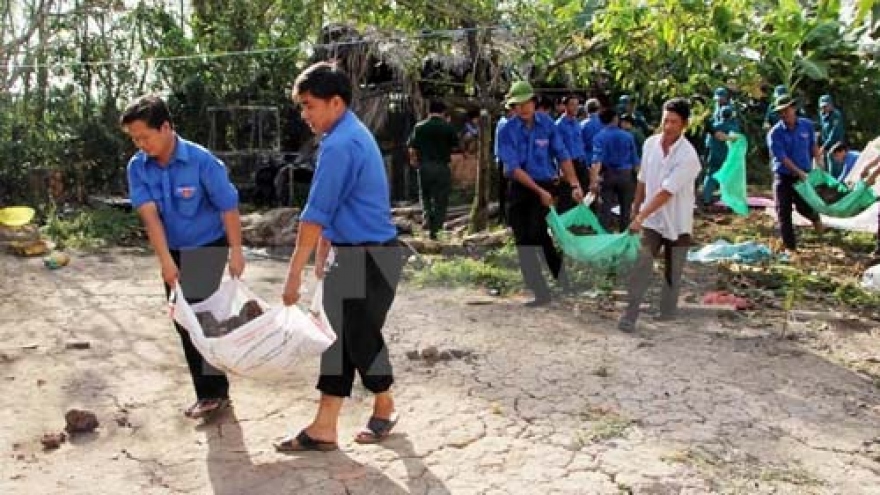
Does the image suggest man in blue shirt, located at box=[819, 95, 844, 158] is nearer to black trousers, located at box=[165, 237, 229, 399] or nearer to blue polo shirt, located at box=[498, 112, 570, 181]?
blue polo shirt, located at box=[498, 112, 570, 181]

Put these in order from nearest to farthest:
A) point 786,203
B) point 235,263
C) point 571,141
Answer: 1. point 235,263
2. point 786,203
3. point 571,141

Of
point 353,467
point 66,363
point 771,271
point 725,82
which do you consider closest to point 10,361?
point 66,363

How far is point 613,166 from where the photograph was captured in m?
8.31

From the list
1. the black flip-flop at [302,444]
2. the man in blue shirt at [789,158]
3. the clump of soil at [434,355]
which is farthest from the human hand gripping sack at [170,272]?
the man in blue shirt at [789,158]

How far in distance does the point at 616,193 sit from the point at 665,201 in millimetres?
3584

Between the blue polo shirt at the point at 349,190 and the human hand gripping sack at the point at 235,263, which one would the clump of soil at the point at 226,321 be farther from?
the blue polo shirt at the point at 349,190

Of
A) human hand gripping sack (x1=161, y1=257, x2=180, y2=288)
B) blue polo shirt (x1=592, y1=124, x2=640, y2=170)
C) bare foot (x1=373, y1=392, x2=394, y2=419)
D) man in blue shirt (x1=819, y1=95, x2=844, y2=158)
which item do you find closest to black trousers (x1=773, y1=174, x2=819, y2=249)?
blue polo shirt (x1=592, y1=124, x2=640, y2=170)

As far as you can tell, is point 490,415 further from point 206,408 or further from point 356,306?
point 206,408

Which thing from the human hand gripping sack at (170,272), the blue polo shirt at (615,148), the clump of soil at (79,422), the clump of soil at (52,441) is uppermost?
the blue polo shirt at (615,148)

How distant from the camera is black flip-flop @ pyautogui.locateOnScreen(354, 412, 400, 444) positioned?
3461 millimetres

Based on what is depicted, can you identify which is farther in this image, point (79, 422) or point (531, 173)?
point (531, 173)

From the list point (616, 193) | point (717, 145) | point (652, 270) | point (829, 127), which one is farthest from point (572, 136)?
point (829, 127)

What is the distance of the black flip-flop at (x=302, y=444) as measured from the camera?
336cm

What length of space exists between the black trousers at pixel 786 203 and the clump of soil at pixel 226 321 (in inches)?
226
